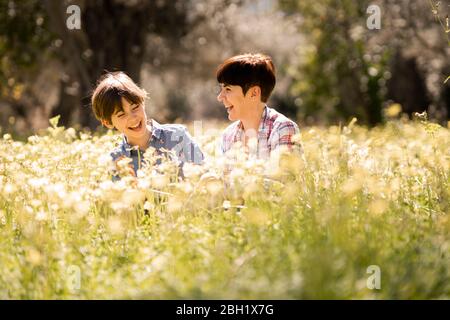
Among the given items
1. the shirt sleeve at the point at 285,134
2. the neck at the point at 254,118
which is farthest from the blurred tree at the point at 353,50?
the shirt sleeve at the point at 285,134

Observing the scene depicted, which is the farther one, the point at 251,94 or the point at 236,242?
the point at 251,94

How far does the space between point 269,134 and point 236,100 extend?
383mm

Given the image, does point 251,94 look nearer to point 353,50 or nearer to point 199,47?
point 199,47

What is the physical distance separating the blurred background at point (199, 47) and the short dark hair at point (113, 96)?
826cm

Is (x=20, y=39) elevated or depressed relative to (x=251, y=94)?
elevated

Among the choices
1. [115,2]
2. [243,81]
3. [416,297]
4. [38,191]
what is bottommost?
[416,297]

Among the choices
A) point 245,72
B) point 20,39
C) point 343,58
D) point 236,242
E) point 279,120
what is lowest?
point 236,242

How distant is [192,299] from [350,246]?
0.72m

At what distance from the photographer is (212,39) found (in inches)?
717

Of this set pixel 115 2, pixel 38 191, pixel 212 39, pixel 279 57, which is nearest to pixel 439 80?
pixel 279 57

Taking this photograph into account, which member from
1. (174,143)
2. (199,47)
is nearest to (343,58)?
(199,47)

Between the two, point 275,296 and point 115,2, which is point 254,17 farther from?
point 275,296

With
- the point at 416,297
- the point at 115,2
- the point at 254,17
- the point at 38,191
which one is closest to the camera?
the point at 416,297

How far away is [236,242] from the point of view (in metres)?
3.10
